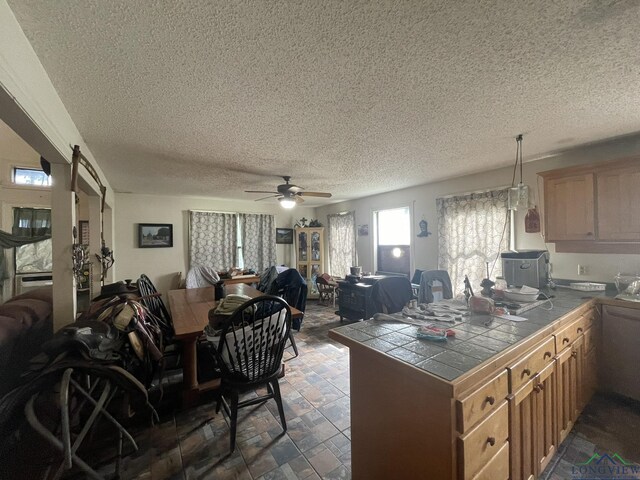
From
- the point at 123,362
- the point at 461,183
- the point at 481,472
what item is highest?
the point at 461,183

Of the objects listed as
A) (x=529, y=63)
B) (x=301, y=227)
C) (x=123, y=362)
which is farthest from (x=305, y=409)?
(x=301, y=227)

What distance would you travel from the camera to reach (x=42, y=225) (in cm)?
414

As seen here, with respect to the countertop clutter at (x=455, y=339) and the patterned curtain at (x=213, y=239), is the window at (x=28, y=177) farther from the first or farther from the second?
the countertop clutter at (x=455, y=339)

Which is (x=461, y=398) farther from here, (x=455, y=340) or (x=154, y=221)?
(x=154, y=221)

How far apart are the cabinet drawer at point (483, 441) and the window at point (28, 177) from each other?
6.06 m

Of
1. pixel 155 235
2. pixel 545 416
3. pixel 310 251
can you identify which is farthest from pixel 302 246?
pixel 545 416

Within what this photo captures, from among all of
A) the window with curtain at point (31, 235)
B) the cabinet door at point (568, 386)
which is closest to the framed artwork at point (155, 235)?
the window with curtain at point (31, 235)

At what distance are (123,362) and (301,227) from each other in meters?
4.66

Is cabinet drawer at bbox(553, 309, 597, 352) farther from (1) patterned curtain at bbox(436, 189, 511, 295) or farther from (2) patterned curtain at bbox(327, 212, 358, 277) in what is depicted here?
(2) patterned curtain at bbox(327, 212, 358, 277)

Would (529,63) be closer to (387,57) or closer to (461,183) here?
(387,57)

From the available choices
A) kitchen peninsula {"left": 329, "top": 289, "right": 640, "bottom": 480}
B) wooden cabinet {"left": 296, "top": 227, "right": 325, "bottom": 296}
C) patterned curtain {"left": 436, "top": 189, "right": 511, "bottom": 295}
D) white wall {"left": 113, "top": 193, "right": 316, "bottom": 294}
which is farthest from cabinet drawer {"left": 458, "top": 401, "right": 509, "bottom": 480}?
white wall {"left": 113, "top": 193, "right": 316, "bottom": 294}

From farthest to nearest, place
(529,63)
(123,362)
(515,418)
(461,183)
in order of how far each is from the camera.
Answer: (461,183) → (123,362) → (529,63) → (515,418)

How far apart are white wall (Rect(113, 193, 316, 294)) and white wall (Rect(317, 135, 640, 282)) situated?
3199 millimetres

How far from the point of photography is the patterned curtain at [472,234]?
3252 mm
